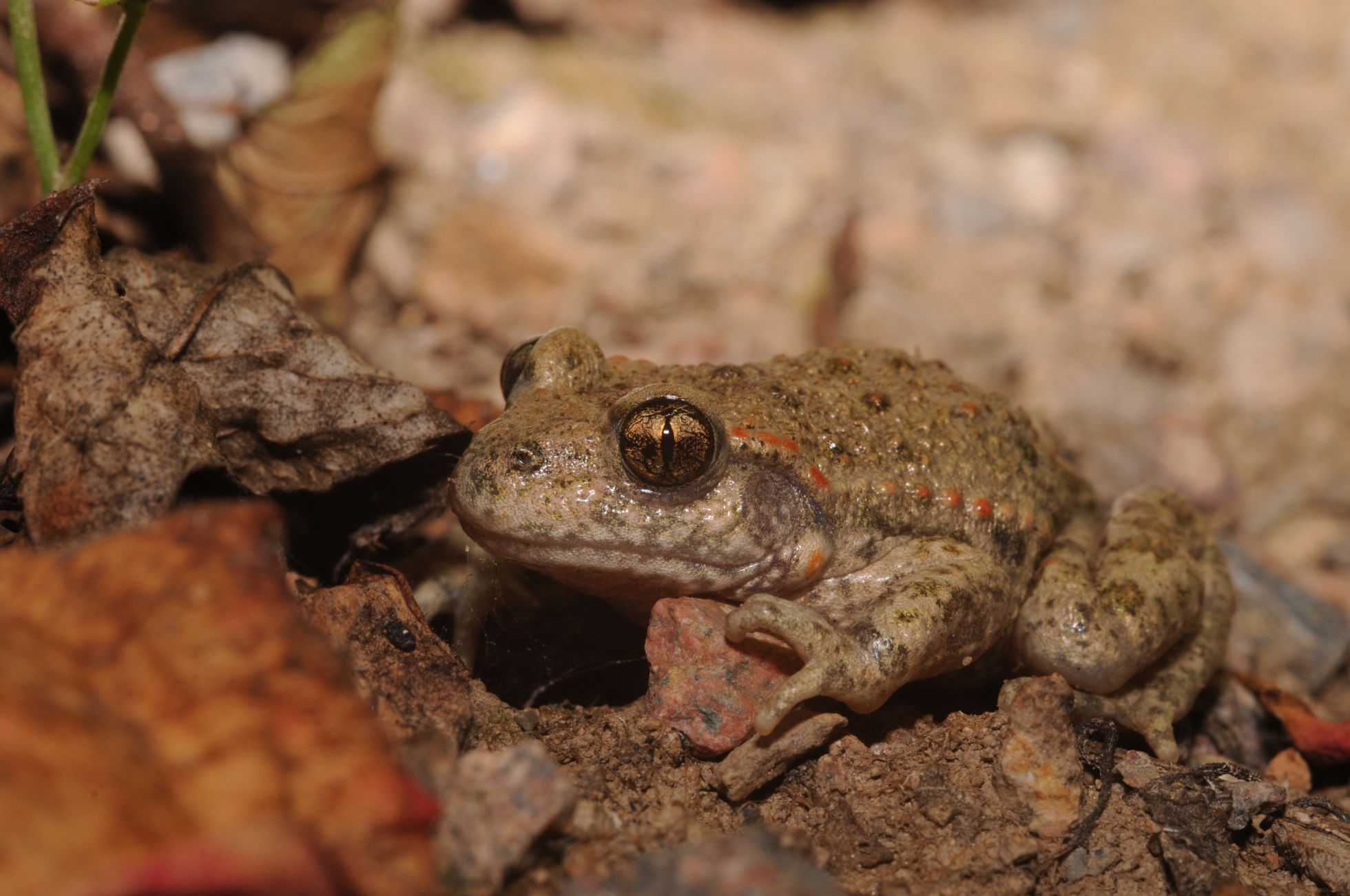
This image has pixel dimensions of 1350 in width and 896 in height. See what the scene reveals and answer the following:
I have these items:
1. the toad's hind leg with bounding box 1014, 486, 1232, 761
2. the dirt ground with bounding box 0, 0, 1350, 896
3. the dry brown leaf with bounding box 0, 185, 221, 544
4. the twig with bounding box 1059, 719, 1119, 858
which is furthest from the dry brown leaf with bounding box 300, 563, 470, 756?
the toad's hind leg with bounding box 1014, 486, 1232, 761

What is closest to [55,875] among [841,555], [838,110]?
[841,555]

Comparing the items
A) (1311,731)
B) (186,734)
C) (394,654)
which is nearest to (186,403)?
(394,654)

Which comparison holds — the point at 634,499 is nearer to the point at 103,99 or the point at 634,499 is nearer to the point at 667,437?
the point at 667,437

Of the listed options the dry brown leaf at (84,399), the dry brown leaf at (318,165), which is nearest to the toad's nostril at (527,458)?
the dry brown leaf at (84,399)

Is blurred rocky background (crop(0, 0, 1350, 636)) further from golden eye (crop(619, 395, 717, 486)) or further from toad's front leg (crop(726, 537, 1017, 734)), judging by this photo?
toad's front leg (crop(726, 537, 1017, 734))

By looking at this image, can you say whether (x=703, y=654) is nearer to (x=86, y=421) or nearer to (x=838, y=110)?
(x=86, y=421)

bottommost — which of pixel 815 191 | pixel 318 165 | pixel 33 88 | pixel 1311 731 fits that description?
pixel 1311 731
